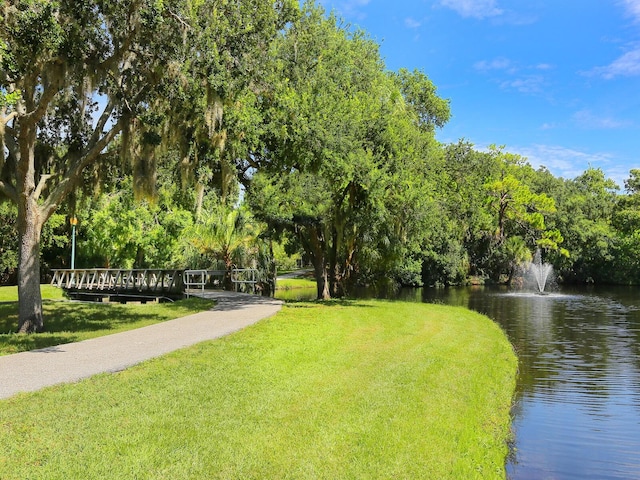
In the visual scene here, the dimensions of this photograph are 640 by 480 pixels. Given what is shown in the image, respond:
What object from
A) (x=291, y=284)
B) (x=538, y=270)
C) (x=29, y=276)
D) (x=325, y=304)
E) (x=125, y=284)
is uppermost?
(x=538, y=270)

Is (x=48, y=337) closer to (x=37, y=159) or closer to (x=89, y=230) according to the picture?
(x=37, y=159)

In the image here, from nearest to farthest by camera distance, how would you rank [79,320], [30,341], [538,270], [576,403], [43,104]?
[576,403], [30,341], [43,104], [79,320], [538,270]

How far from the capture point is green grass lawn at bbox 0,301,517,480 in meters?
4.71

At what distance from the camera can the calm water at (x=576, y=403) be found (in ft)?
20.7

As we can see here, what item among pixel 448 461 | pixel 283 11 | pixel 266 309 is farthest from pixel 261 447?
pixel 283 11

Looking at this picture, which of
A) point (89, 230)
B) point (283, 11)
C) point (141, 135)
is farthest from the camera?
point (89, 230)

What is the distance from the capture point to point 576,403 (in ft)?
28.9

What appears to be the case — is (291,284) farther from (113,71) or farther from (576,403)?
(576,403)

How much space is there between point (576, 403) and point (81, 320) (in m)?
12.8

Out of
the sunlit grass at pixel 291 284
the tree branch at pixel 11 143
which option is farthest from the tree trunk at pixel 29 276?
the sunlit grass at pixel 291 284

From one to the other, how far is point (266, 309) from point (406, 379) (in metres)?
8.72

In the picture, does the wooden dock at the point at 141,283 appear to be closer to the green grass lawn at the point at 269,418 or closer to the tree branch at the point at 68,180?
the tree branch at the point at 68,180

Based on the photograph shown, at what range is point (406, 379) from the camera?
26.9ft

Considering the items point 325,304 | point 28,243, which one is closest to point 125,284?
point 325,304
